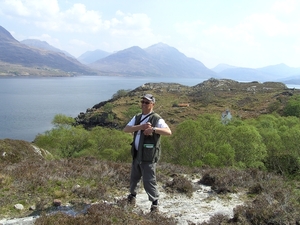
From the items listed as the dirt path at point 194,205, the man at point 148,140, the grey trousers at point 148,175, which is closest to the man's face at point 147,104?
the man at point 148,140

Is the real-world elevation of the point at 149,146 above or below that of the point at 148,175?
above

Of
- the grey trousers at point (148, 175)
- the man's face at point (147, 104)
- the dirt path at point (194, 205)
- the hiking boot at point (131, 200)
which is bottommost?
the dirt path at point (194, 205)

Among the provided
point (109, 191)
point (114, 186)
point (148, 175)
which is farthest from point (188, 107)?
point (148, 175)

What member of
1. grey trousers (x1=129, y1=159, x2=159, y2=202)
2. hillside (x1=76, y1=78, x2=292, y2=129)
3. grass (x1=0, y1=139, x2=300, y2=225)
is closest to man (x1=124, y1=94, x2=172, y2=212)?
grey trousers (x1=129, y1=159, x2=159, y2=202)

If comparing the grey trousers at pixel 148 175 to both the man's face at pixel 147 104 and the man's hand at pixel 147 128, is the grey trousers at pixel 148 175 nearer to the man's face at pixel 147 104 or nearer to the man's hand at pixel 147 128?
the man's hand at pixel 147 128

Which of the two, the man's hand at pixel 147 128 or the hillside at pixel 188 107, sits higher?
the man's hand at pixel 147 128

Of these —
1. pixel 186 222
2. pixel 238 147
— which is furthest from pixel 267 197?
pixel 238 147

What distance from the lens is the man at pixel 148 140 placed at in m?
5.79

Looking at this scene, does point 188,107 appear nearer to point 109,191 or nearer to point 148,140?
point 109,191

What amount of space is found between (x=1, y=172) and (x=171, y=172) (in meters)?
6.03

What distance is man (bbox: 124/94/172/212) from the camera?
5.79 metres

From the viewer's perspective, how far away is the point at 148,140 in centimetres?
589

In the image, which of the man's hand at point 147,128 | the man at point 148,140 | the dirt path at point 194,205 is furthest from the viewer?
the dirt path at point 194,205

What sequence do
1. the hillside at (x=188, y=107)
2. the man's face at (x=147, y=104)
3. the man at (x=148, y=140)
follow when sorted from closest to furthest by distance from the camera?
the man at (x=148, y=140)
the man's face at (x=147, y=104)
the hillside at (x=188, y=107)
